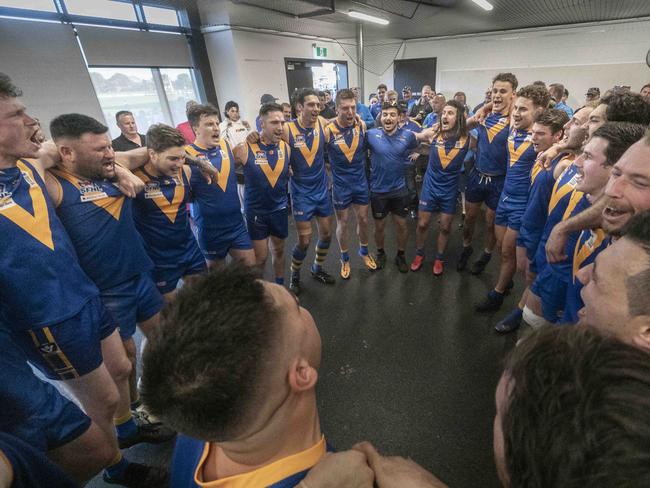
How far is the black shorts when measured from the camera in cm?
361

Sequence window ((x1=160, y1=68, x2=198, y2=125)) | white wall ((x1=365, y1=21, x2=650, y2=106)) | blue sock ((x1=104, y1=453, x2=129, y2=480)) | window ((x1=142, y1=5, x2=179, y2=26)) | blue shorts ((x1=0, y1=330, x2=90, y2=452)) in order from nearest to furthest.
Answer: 1. blue shorts ((x1=0, y1=330, x2=90, y2=452))
2. blue sock ((x1=104, y1=453, x2=129, y2=480))
3. window ((x1=142, y1=5, x2=179, y2=26))
4. window ((x1=160, y1=68, x2=198, y2=125))
5. white wall ((x1=365, y1=21, x2=650, y2=106))

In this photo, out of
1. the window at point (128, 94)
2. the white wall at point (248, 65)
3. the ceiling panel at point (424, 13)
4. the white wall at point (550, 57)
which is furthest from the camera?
the white wall at point (550, 57)

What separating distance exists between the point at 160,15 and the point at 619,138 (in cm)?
822

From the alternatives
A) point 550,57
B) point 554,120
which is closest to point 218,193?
point 554,120

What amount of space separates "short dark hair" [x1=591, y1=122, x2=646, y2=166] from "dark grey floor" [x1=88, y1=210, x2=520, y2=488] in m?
1.54

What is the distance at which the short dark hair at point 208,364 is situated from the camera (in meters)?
0.57

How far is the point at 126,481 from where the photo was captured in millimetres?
1651

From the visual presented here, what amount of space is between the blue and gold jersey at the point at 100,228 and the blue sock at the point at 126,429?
0.86 meters

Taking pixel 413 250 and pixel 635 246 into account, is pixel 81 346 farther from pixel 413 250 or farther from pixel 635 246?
pixel 413 250

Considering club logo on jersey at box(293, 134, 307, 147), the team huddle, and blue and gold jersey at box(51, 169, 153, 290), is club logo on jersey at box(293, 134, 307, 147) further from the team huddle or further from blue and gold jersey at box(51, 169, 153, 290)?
blue and gold jersey at box(51, 169, 153, 290)

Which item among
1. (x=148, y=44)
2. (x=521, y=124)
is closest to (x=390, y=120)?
(x=521, y=124)

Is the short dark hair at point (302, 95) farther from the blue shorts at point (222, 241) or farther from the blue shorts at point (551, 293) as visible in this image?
the blue shorts at point (551, 293)

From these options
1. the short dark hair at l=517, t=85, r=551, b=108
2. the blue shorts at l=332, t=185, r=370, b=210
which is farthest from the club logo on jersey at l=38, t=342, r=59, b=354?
the short dark hair at l=517, t=85, r=551, b=108

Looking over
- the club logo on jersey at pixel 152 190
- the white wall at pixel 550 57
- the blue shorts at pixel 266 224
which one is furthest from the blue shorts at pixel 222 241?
the white wall at pixel 550 57
